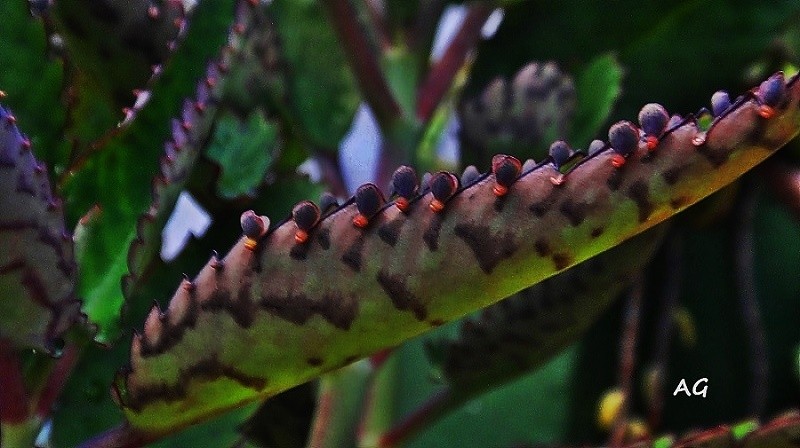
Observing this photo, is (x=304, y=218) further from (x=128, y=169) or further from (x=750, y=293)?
(x=750, y=293)

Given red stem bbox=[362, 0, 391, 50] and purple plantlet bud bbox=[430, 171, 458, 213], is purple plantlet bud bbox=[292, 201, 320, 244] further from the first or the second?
red stem bbox=[362, 0, 391, 50]

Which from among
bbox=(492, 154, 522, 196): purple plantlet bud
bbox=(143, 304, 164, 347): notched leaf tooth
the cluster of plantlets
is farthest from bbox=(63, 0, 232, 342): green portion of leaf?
bbox=(492, 154, 522, 196): purple plantlet bud

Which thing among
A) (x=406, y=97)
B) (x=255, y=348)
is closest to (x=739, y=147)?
(x=255, y=348)

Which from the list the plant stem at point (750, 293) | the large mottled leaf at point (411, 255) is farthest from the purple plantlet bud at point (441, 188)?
the plant stem at point (750, 293)

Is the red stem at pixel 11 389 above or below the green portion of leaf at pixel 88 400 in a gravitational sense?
above

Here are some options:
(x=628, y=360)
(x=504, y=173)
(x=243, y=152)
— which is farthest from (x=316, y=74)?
(x=504, y=173)

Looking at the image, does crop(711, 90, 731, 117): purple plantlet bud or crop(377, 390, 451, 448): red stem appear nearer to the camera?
crop(711, 90, 731, 117): purple plantlet bud

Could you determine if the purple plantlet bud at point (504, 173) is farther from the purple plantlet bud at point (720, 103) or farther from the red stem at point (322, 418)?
the red stem at point (322, 418)
